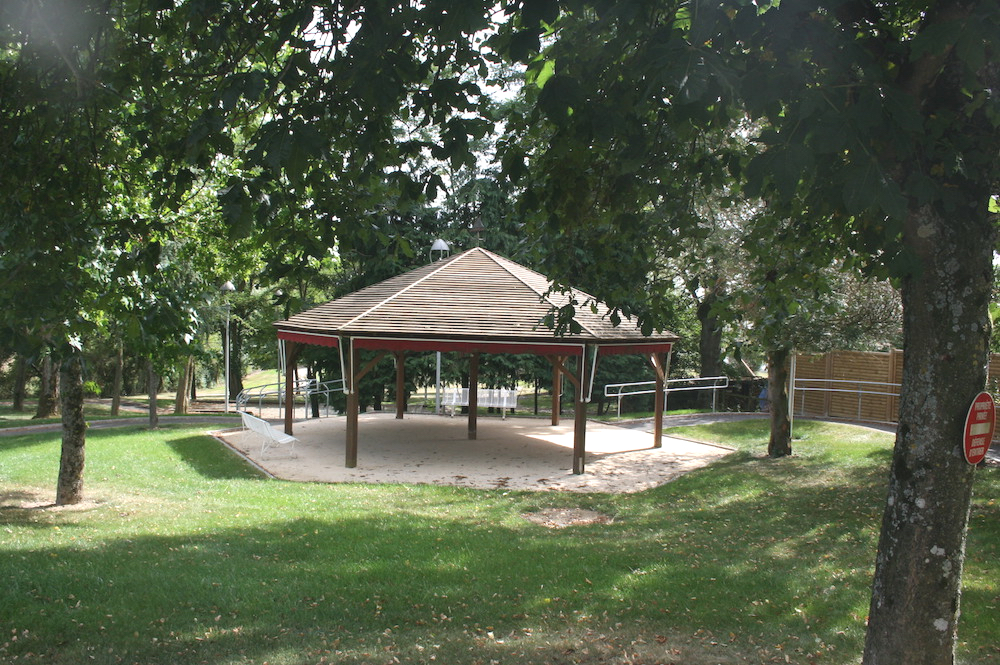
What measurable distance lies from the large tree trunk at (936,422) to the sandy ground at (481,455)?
904 centimetres

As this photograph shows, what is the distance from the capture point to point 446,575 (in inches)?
269

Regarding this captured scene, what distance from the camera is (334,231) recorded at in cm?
466

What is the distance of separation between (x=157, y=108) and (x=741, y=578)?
6281 mm

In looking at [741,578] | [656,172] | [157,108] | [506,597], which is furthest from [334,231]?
[741,578]

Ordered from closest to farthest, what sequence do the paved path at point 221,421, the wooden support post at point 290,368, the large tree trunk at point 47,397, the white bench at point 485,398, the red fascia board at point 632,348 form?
the red fascia board at point 632,348
the wooden support post at point 290,368
the paved path at point 221,421
the white bench at point 485,398
the large tree trunk at point 47,397

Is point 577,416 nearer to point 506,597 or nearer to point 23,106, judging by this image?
point 506,597

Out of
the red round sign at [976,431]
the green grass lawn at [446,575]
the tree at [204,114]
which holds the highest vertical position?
the tree at [204,114]

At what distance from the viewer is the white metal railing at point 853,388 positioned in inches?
736

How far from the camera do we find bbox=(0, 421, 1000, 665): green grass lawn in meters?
5.08

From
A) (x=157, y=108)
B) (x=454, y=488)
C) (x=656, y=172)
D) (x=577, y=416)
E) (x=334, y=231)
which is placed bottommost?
(x=454, y=488)

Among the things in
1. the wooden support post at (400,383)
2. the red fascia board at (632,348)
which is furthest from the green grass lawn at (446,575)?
the wooden support post at (400,383)

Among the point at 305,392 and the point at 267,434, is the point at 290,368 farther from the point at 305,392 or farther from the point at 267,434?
the point at 305,392

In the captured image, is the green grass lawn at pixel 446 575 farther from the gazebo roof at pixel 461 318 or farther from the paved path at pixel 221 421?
the paved path at pixel 221 421

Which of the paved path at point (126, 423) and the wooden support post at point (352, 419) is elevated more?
the wooden support post at point (352, 419)
